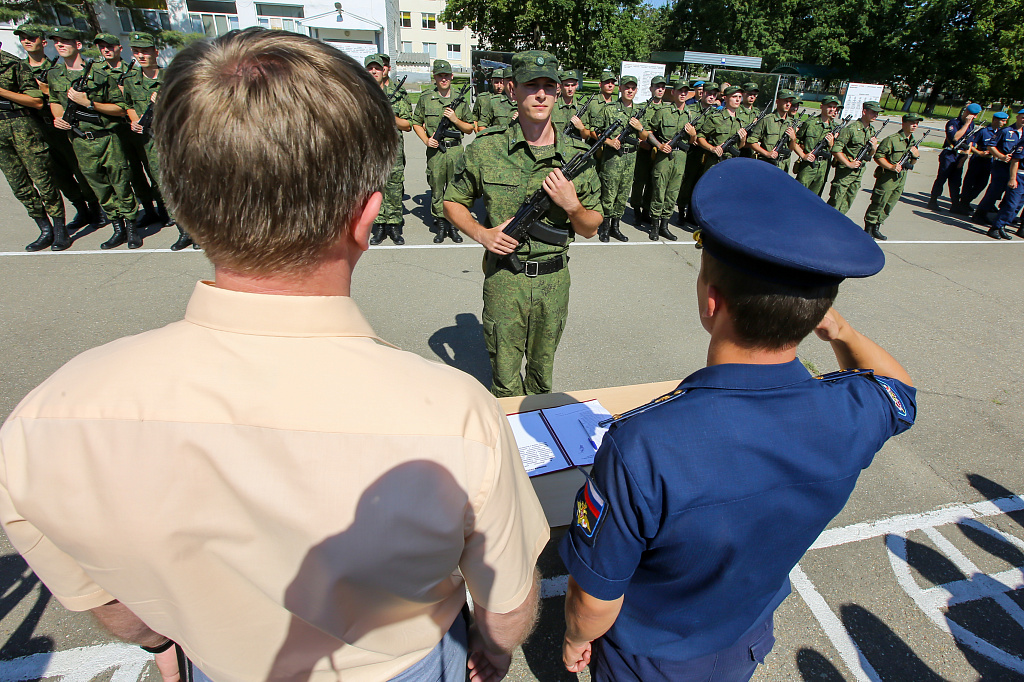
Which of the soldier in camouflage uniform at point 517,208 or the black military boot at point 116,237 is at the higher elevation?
the soldier in camouflage uniform at point 517,208

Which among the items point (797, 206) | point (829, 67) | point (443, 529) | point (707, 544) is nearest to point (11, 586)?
point (443, 529)

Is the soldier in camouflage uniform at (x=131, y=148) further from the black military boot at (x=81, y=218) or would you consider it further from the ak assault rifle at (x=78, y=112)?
the black military boot at (x=81, y=218)

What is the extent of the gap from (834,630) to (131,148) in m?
8.32

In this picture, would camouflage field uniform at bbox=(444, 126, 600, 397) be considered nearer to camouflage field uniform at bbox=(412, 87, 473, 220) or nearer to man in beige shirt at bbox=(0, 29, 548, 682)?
man in beige shirt at bbox=(0, 29, 548, 682)

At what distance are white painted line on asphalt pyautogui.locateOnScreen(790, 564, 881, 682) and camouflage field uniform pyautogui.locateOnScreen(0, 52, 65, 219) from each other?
25.9 feet

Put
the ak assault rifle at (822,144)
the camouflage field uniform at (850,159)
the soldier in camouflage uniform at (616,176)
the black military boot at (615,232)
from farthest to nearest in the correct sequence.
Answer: the ak assault rifle at (822,144), the camouflage field uniform at (850,159), the black military boot at (615,232), the soldier in camouflage uniform at (616,176)

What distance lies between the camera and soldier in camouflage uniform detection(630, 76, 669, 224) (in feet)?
25.6

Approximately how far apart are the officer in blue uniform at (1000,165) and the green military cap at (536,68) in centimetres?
974

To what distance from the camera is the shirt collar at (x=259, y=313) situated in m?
0.74

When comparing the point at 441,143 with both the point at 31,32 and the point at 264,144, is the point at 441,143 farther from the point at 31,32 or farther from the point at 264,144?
the point at 264,144

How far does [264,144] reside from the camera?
0.68m

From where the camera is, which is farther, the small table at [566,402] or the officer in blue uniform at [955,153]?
the officer in blue uniform at [955,153]

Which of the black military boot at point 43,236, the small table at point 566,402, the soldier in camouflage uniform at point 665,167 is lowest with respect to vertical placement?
the black military boot at point 43,236

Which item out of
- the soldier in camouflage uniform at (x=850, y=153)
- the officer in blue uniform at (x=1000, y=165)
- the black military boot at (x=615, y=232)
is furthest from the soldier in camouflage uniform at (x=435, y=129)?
the officer in blue uniform at (x=1000, y=165)
